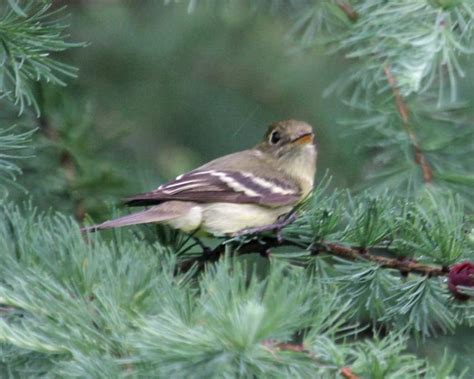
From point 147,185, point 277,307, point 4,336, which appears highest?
point 277,307

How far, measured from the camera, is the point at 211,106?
5.02 meters

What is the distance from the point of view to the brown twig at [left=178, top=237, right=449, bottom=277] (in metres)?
2.81

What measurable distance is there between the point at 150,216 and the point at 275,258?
27.9 inches

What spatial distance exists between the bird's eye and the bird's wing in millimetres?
271

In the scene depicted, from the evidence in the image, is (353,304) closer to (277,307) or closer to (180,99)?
(277,307)

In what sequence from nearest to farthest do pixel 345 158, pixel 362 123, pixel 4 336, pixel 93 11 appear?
pixel 4 336 < pixel 362 123 < pixel 345 158 < pixel 93 11

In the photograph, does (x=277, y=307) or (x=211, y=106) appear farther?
(x=211, y=106)

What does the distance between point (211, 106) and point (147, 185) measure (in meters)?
0.97

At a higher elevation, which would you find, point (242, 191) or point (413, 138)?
point (413, 138)

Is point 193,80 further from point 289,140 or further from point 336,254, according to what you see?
point 336,254

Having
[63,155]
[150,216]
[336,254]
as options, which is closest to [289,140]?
[63,155]

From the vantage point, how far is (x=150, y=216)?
3463 millimetres

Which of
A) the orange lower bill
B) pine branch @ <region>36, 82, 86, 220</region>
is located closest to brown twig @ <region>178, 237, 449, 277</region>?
pine branch @ <region>36, 82, 86, 220</region>

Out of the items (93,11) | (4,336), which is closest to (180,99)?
(93,11)
